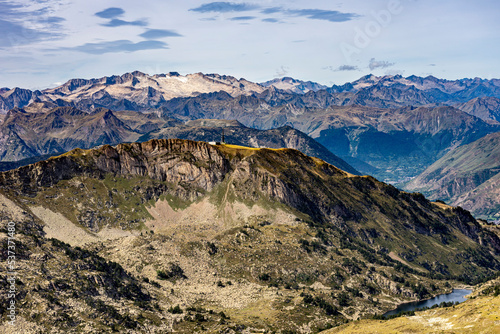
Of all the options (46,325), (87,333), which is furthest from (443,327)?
(46,325)

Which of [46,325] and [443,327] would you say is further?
[46,325]

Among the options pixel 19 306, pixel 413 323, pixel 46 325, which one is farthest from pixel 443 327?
pixel 19 306

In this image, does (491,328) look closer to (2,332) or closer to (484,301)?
(484,301)

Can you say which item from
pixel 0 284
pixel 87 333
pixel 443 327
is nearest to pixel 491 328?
pixel 443 327

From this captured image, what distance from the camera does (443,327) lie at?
579ft

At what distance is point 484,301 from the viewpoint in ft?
635

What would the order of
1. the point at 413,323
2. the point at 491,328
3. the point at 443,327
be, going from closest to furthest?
the point at 491,328 → the point at 443,327 → the point at 413,323

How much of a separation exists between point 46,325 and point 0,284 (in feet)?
87.4

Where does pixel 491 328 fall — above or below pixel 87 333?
above

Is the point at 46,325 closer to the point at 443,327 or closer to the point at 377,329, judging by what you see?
the point at 377,329

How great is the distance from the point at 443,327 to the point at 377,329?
28.0 metres

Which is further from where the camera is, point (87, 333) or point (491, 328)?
point (87, 333)

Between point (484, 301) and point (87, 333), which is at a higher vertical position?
point (484, 301)

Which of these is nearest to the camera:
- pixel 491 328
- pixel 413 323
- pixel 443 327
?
pixel 491 328
